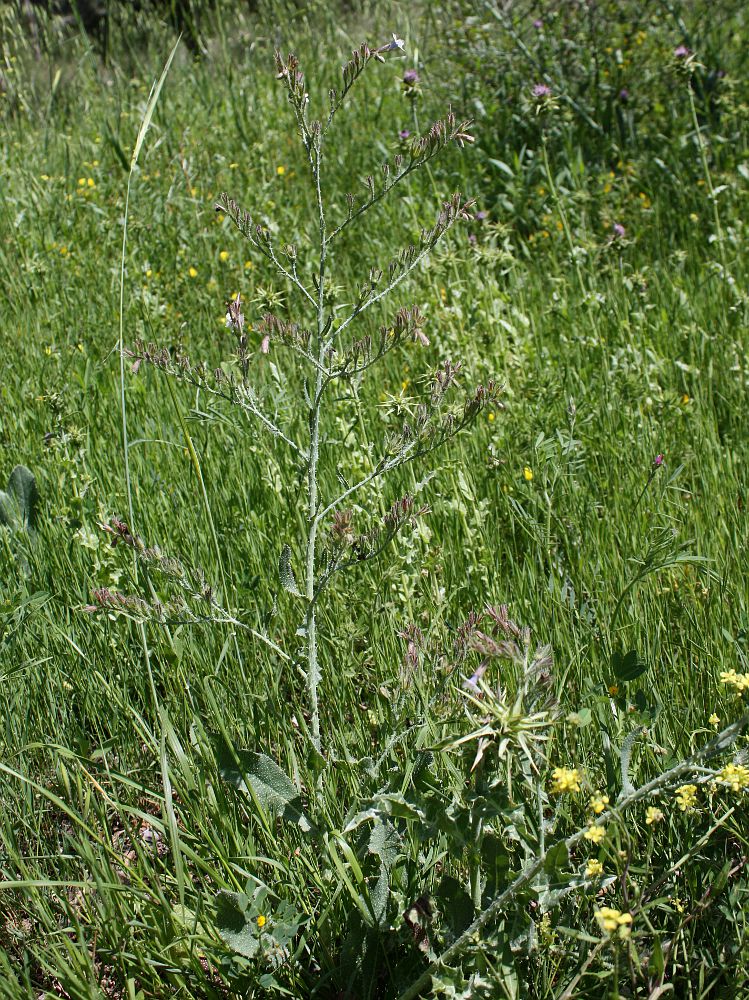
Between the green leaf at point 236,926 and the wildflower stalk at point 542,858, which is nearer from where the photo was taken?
the wildflower stalk at point 542,858

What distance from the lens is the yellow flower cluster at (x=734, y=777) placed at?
1161mm

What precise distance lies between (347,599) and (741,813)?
0.93 metres

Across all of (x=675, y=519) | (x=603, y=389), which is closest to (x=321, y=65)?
(x=603, y=389)

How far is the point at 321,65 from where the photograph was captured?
674 centimetres

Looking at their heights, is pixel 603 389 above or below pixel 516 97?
below

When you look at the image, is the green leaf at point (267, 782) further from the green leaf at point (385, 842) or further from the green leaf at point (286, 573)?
the green leaf at point (286, 573)

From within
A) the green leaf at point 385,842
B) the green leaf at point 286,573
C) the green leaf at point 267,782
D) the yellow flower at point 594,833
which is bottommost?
the green leaf at point 385,842

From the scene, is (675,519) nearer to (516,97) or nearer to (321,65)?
(516,97)

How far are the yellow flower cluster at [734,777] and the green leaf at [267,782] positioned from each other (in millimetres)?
628

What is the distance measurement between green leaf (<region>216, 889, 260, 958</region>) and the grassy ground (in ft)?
0.11

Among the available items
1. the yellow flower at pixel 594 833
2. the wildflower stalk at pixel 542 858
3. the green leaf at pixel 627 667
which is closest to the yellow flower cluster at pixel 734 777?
the wildflower stalk at pixel 542 858

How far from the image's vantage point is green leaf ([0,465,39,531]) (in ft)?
8.16

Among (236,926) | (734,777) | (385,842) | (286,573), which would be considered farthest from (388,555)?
(734,777)

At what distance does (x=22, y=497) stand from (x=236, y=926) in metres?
1.53
